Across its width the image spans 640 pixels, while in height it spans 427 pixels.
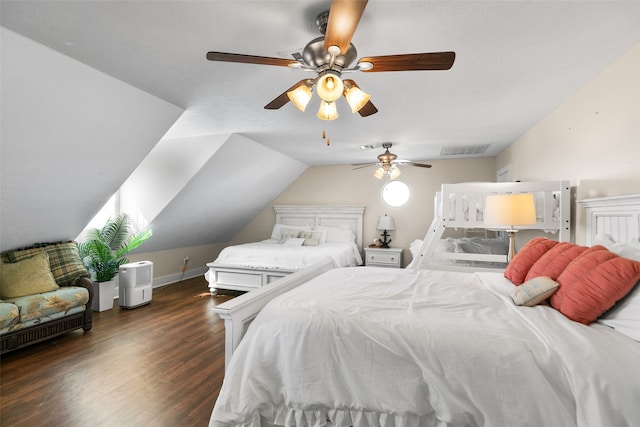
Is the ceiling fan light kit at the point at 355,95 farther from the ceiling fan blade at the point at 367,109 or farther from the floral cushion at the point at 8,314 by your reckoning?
the floral cushion at the point at 8,314

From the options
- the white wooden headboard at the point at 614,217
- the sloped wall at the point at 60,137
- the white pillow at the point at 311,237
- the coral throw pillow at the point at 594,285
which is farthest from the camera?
the white pillow at the point at 311,237

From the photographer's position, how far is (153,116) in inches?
116

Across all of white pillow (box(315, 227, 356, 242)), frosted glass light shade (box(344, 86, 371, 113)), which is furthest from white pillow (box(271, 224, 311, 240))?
frosted glass light shade (box(344, 86, 371, 113))

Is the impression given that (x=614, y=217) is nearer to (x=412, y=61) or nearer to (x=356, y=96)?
(x=412, y=61)

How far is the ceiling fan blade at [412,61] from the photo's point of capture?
1.47 m

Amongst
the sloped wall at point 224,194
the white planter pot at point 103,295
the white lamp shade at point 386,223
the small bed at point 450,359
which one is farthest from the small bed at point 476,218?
the white planter pot at point 103,295

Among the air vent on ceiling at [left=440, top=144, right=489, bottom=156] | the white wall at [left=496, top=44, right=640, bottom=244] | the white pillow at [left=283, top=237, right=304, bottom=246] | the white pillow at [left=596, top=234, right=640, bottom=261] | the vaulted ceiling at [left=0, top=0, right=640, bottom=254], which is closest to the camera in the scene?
the white pillow at [left=596, top=234, right=640, bottom=261]

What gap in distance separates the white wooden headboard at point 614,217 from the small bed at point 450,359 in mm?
288

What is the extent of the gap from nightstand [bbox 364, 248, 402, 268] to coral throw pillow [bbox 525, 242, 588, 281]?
11.6ft

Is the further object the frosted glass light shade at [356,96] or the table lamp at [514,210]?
the table lamp at [514,210]

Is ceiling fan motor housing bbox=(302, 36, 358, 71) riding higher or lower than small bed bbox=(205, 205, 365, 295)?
higher

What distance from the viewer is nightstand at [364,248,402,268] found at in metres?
5.52

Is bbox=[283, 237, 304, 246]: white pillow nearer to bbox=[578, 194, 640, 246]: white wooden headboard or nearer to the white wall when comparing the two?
the white wall

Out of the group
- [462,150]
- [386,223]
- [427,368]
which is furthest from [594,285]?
[386,223]
